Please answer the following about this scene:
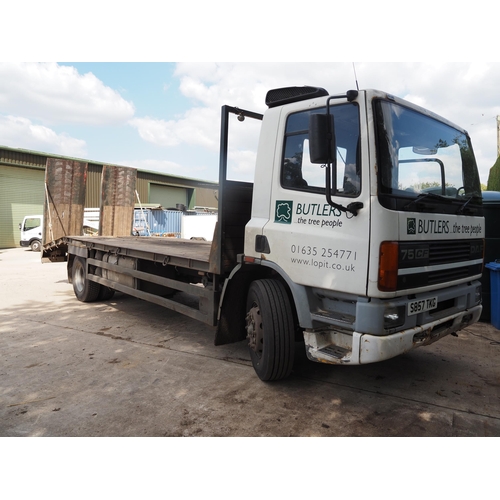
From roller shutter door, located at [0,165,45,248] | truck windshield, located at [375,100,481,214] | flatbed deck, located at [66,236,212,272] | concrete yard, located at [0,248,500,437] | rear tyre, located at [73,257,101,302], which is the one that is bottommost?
concrete yard, located at [0,248,500,437]

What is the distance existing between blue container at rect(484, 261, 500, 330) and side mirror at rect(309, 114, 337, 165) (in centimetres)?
415

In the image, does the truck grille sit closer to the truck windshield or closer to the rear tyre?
the truck windshield

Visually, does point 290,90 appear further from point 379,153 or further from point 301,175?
point 379,153

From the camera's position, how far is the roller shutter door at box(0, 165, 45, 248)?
22.4m

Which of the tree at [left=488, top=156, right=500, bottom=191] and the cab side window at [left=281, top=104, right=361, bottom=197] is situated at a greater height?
the tree at [left=488, top=156, right=500, bottom=191]

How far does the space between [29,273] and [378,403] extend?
11.5 m

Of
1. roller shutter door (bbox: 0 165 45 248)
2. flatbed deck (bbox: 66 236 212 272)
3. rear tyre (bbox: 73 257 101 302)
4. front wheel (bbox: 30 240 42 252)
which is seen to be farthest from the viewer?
roller shutter door (bbox: 0 165 45 248)

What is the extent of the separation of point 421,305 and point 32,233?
843 inches

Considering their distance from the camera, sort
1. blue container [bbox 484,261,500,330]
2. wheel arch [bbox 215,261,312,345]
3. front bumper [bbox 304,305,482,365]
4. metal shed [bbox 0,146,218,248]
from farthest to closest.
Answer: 1. metal shed [bbox 0,146,218,248]
2. blue container [bbox 484,261,500,330]
3. wheel arch [bbox 215,261,312,345]
4. front bumper [bbox 304,305,482,365]

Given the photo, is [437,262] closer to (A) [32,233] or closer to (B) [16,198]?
(A) [32,233]

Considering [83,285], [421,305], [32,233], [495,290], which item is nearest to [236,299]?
[421,305]

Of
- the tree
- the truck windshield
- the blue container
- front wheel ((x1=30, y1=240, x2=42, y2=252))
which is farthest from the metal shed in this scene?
the truck windshield

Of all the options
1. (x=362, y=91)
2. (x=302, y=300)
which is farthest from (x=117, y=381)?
(x=362, y=91)

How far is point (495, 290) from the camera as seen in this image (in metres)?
5.91
